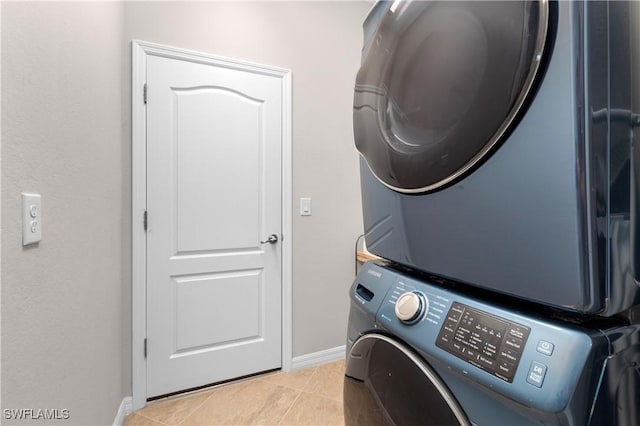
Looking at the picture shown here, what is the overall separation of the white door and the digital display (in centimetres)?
160

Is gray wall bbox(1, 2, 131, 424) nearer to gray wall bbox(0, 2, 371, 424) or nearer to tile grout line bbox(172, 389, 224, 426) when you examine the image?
gray wall bbox(0, 2, 371, 424)

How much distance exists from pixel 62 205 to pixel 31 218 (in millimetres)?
206

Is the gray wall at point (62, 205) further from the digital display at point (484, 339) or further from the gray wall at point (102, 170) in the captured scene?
the digital display at point (484, 339)

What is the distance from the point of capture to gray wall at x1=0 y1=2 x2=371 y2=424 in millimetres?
714

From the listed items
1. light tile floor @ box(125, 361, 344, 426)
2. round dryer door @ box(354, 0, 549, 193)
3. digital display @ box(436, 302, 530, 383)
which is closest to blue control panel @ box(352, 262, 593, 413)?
digital display @ box(436, 302, 530, 383)

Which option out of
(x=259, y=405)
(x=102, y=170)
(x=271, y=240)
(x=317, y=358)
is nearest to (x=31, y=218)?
(x=102, y=170)

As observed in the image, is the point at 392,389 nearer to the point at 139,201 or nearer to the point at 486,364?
the point at 486,364

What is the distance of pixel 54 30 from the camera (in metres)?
0.87

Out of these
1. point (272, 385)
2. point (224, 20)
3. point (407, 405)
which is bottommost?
→ point (272, 385)

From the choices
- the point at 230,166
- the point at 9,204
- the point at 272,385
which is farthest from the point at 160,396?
the point at 9,204

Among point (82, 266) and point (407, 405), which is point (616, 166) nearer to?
point (407, 405)

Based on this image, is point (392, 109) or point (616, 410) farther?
point (392, 109)

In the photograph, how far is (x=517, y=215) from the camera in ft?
1.47

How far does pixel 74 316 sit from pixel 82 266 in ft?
0.56
